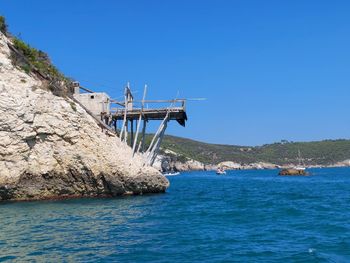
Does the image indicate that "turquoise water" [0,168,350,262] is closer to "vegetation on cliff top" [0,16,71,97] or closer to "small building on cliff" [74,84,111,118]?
"vegetation on cliff top" [0,16,71,97]

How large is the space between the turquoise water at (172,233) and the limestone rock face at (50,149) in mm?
3102

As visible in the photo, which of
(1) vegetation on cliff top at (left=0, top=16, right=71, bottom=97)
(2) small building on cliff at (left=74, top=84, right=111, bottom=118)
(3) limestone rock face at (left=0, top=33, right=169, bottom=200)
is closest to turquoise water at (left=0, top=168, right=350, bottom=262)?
(3) limestone rock face at (left=0, top=33, right=169, bottom=200)

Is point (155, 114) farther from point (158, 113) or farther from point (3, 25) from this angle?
point (3, 25)

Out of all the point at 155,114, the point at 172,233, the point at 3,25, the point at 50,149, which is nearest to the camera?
the point at 172,233

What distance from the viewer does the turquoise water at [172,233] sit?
12914 mm

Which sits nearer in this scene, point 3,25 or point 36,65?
point 36,65

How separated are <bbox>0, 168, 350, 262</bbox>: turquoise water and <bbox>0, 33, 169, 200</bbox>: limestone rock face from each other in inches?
122

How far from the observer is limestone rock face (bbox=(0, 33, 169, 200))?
88.9 ft

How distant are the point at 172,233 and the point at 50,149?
1506 cm

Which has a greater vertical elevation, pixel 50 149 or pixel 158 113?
pixel 158 113

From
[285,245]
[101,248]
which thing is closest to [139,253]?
[101,248]

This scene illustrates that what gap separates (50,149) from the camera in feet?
94.2

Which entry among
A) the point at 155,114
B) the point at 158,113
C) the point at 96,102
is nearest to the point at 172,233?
→ the point at 158,113

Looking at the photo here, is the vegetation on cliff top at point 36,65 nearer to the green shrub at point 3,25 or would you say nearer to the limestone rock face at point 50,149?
the green shrub at point 3,25
